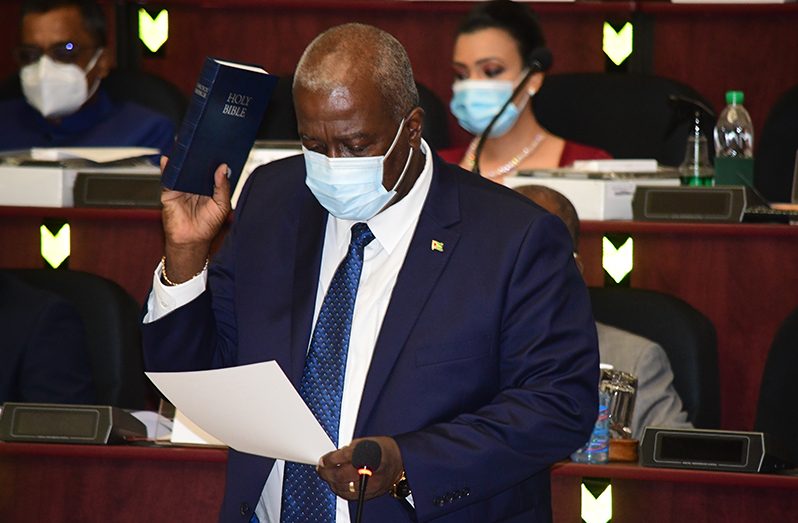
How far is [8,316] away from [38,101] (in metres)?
1.20

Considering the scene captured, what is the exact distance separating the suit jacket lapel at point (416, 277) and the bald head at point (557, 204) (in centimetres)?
105

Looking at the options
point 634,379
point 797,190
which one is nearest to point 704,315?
point 634,379

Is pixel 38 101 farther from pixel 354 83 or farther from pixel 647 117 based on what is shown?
pixel 354 83

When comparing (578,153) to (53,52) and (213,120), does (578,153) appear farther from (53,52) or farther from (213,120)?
(213,120)

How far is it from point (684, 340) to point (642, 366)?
15 cm

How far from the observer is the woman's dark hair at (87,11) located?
396 cm

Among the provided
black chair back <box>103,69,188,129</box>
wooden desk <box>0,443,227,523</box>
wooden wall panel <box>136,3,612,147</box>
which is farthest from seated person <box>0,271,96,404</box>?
wooden wall panel <box>136,3,612,147</box>

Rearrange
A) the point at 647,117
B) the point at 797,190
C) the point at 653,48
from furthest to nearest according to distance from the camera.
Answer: the point at 653,48
the point at 647,117
the point at 797,190

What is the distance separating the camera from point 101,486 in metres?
2.45

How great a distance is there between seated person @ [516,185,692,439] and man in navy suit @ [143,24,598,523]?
0.99m

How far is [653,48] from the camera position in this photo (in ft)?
14.0

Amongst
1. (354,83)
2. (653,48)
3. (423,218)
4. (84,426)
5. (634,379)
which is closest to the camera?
(354,83)

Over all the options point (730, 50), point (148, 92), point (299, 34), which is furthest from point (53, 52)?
point (730, 50)

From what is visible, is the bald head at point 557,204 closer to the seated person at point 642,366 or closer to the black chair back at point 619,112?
the seated person at point 642,366
